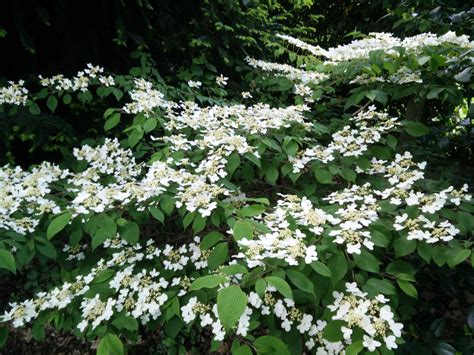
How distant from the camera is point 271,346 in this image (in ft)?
3.48

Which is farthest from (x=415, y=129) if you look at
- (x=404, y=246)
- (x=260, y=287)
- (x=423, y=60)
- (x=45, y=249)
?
(x=45, y=249)

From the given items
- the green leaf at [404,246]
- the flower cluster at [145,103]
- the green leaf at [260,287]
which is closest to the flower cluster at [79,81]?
the flower cluster at [145,103]

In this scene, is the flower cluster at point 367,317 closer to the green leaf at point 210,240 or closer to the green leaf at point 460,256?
the green leaf at point 460,256

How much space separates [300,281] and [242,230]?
0.78ft

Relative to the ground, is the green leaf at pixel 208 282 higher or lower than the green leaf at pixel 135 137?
lower

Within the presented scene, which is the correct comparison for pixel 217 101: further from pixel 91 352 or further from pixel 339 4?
pixel 339 4

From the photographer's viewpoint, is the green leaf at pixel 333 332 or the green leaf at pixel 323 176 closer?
the green leaf at pixel 333 332

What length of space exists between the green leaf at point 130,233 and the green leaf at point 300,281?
2.07 feet

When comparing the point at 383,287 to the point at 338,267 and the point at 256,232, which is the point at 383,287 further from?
the point at 256,232

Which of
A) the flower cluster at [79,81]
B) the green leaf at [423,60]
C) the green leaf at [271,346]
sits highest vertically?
the green leaf at [423,60]

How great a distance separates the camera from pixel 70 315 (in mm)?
1496

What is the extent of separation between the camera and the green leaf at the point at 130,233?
1.38m

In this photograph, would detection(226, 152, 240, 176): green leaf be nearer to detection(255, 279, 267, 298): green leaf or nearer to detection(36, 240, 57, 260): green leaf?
detection(255, 279, 267, 298): green leaf

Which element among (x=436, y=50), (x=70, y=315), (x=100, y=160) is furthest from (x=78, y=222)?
(x=436, y=50)
